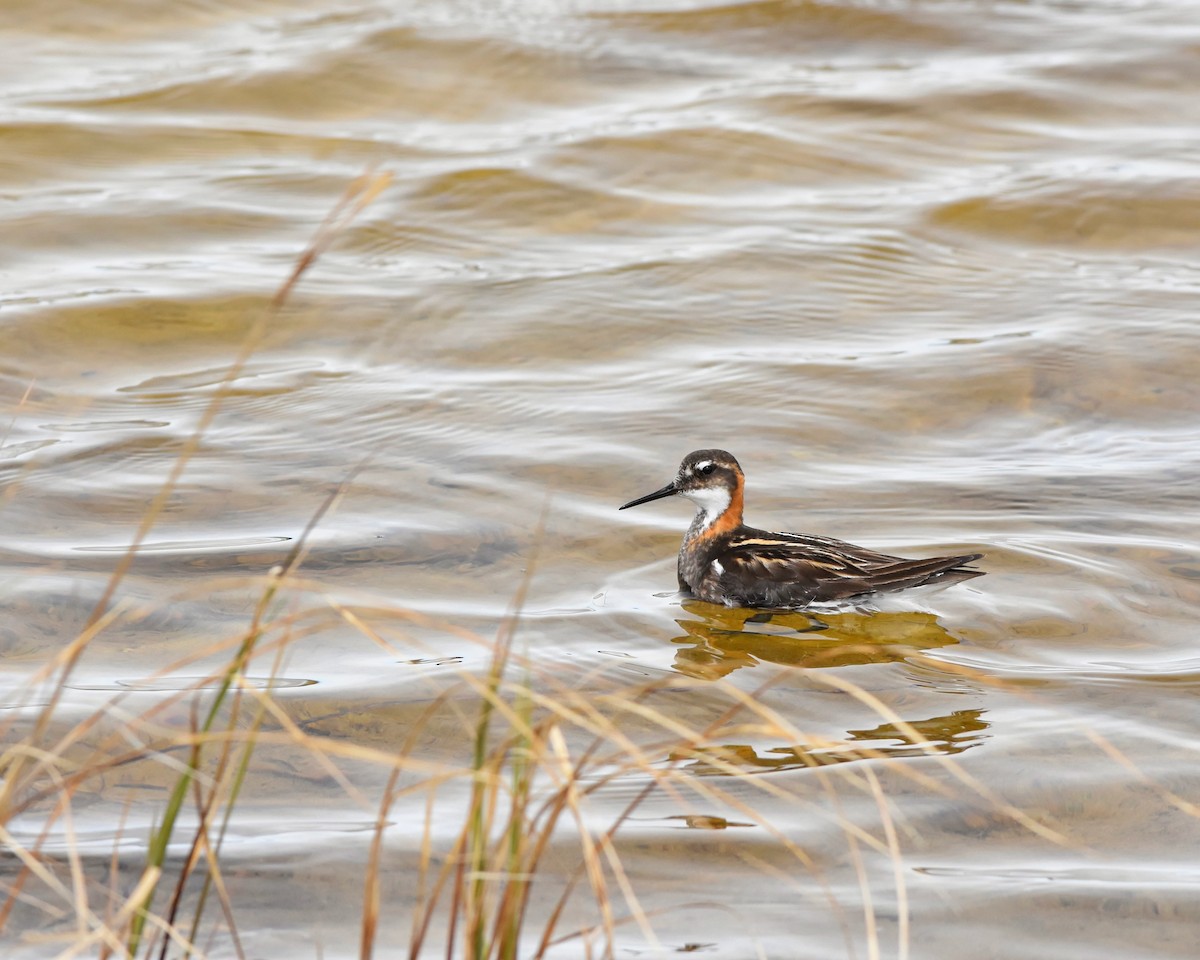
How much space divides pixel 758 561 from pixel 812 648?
583mm

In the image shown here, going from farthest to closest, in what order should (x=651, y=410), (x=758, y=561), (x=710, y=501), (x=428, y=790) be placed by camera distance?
→ (x=651, y=410) < (x=710, y=501) < (x=758, y=561) < (x=428, y=790)

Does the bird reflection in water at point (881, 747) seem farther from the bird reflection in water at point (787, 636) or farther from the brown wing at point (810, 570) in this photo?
the brown wing at point (810, 570)

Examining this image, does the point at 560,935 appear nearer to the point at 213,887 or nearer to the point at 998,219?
the point at 213,887

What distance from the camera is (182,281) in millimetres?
10742

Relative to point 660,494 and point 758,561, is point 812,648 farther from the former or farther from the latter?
point 660,494

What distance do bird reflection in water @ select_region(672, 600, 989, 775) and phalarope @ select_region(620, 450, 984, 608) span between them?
12cm

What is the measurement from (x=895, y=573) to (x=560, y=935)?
9.54ft

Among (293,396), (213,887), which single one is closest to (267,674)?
(213,887)

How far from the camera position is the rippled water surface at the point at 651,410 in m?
4.70

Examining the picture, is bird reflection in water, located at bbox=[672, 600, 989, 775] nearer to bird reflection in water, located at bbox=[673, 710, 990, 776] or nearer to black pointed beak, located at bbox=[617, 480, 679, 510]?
bird reflection in water, located at bbox=[673, 710, 990, 776]

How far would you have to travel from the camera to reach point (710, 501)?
765 centimetres

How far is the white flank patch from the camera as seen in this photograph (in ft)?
24.9

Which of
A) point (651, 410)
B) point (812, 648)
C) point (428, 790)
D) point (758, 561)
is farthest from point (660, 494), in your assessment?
point (428, 790)

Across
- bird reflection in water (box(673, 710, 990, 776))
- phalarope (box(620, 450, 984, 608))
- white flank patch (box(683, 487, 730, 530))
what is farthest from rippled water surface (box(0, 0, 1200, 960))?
white flank patch (box(683, 487, 730, 530))
